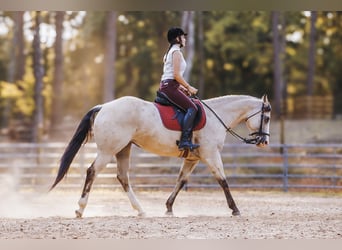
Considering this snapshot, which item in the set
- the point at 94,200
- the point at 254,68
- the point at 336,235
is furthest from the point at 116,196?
the point at 254,68

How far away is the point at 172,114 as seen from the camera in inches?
258

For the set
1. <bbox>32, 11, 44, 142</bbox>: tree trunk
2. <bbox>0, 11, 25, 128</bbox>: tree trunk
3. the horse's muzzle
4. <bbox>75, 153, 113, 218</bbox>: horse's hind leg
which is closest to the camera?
<bbox>75, 153, 113, 218</bbox>: horse's hind leg

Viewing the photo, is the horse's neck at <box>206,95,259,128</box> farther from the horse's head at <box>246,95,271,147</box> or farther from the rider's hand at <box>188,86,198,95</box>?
the rider's hand at <box>188,86,198,95</box>

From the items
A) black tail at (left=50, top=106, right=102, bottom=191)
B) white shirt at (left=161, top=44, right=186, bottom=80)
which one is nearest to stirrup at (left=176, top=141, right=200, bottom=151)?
white shirt at (left=161, top=44, right=186, bottom=80)

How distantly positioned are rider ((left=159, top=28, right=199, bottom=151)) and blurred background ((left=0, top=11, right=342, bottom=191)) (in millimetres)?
7739

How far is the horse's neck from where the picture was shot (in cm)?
687

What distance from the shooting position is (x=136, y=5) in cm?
786

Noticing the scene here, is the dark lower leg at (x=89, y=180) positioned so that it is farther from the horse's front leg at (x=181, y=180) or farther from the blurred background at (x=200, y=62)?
the blurred background at (x=200, y=62)

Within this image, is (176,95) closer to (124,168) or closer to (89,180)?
(124,168)

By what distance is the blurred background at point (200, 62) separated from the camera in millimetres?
16547

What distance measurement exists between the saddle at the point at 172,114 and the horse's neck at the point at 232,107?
27 cm

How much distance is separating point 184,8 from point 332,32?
551 inches

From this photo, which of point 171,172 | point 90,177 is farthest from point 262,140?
point 171,172

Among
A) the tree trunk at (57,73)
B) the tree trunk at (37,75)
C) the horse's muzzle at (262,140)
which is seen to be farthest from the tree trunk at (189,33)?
the horse's muzzle at (262,140)
